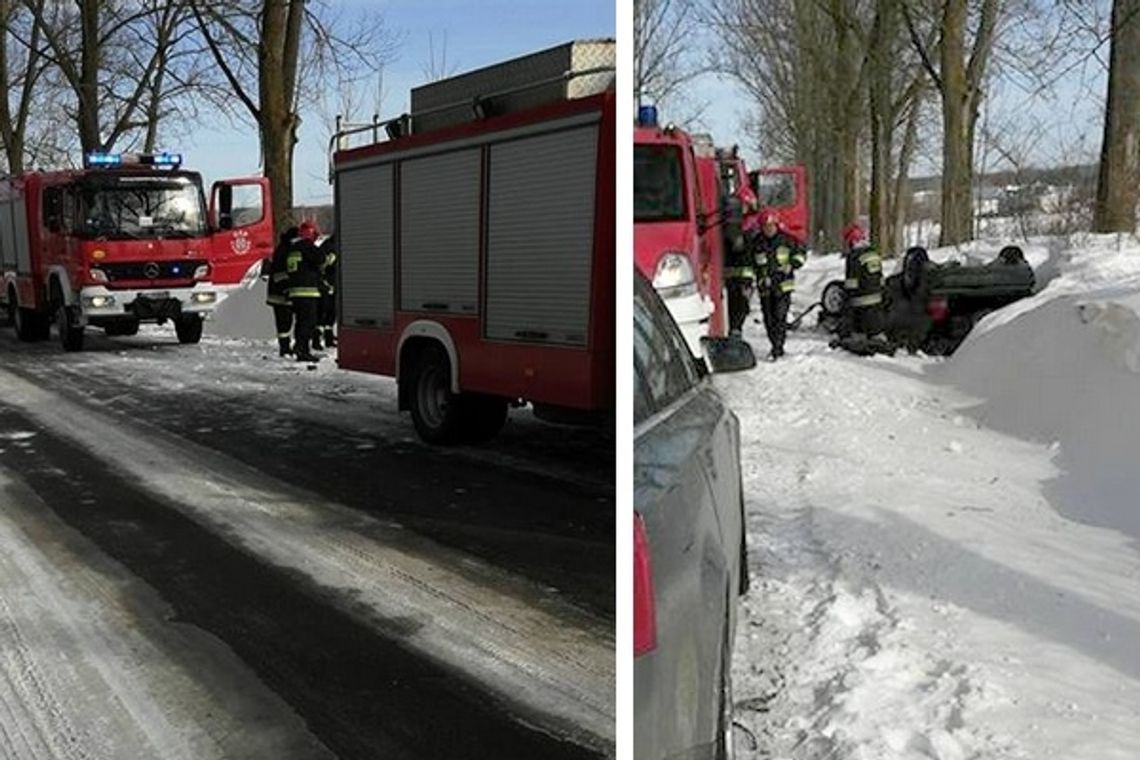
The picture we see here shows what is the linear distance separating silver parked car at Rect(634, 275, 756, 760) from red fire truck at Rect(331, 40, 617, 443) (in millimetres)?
76

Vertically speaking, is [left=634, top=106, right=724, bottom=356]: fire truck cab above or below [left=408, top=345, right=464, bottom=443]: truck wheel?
above

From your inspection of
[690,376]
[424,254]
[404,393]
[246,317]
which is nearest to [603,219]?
[690,376]

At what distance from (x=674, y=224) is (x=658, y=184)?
18 cm

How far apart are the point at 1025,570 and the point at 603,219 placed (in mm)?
2144

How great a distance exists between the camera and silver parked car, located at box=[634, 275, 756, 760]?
3.57ft

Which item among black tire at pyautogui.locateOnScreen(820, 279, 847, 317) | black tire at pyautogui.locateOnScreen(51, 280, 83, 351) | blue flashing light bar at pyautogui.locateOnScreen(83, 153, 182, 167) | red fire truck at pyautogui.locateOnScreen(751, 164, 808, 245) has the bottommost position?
black tire at pyautogui.locateOnScreen(820, 279, 847, 317)

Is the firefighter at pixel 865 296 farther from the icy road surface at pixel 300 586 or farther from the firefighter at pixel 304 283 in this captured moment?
the icy road surface at pixel 300 586

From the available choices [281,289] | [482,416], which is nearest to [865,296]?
[281,289]

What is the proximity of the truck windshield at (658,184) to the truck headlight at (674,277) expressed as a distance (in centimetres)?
6

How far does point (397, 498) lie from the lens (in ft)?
8.36

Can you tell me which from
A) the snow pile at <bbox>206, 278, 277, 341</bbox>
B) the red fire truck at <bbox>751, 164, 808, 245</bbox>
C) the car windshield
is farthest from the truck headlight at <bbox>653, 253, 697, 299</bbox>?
the red fire truck at <bbox>751, 164, 808, 245</bbox>

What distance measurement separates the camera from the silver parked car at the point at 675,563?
109 cm

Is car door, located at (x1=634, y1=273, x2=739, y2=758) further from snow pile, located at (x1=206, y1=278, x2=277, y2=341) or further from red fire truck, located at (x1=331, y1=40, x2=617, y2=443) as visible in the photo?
snow pile, located at (x1=206, y1=278, x2=277, y2=341)

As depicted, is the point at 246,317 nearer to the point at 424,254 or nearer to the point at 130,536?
the point at 130,536
